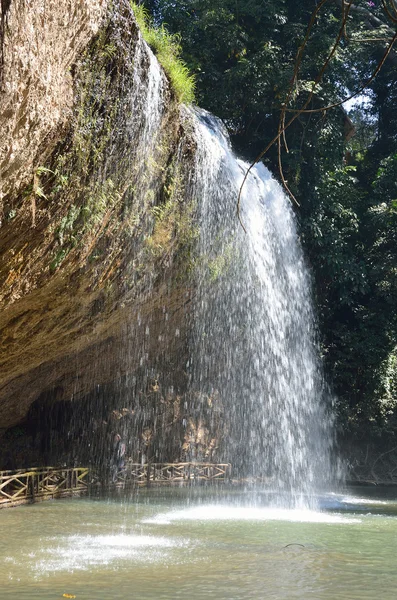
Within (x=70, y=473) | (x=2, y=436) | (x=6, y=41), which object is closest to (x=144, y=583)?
(x=6, y=41)

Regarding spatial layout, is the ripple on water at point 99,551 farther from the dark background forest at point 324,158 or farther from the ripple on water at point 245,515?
the dark background forest at point 324,158

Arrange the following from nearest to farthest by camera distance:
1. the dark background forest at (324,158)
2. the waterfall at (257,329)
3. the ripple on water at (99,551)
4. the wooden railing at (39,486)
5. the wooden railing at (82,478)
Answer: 1. the ripple on water at (99,551)
2. the wooden railing at (39,486)
3. the wooden railing at (82,478)
4. the waterfall at (257,329)
5. the dark background forest at (324,158)

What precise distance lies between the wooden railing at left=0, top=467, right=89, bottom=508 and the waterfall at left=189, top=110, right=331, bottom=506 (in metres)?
5.19

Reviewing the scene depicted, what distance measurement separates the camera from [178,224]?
13.5 m

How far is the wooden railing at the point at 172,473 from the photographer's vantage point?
18594 millimetres

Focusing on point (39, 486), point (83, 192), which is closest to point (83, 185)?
point (83, 192)

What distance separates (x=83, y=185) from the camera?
948 cm

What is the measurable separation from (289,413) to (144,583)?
16326 millimetres

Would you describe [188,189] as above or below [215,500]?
above

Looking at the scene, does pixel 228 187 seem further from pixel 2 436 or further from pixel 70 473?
pixel 2 436

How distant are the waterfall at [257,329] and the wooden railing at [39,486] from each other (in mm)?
5194

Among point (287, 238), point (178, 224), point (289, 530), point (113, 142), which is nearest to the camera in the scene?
point (113, 142)

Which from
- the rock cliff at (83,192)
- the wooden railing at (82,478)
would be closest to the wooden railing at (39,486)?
the wooden railing at (82,478)

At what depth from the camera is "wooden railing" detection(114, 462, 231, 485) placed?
18594 millimetres
